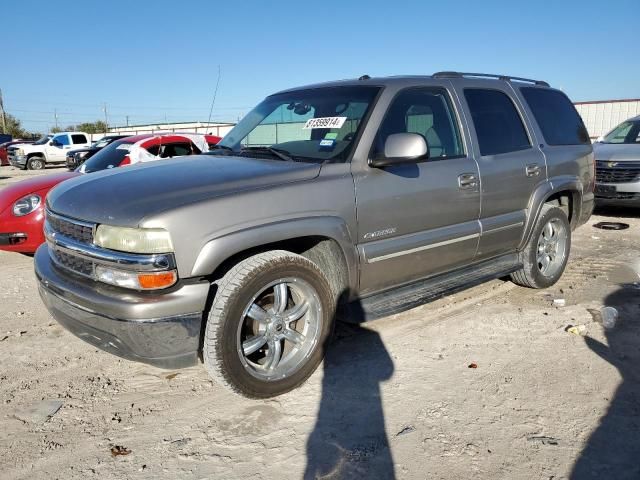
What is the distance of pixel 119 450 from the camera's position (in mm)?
2684

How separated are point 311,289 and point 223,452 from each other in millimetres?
1042

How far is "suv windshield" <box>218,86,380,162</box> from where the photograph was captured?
3557mm

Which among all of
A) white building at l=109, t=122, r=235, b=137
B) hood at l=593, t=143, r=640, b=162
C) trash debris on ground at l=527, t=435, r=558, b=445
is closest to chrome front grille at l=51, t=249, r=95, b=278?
trash debris on ground at l=527, t=435, r=558, b=445

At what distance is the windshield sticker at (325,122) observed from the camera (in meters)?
3.65

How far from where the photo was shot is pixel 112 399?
321 cm

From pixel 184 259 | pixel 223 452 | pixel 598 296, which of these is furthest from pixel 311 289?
pixel 598 296

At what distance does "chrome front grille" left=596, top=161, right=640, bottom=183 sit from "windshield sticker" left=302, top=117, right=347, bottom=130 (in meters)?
6.83

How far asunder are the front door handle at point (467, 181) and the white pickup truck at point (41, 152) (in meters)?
26.5

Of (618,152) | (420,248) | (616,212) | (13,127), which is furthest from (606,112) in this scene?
(13,127)

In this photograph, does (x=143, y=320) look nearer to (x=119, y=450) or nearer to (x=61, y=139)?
(x=119, y=450)

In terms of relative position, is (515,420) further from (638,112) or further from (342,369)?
(638,112)

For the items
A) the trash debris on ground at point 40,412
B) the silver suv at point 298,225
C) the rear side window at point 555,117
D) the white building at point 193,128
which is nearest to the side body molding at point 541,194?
the silver suv at point 298,225

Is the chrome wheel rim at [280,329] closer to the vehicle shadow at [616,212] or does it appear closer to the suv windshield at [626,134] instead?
the vehicle shadow at [616,212]

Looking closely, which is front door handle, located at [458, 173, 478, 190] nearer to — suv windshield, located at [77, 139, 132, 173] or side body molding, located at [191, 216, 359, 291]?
side body molding, located at [191, 216, 359, 291]
